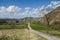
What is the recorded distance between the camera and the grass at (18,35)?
9.88 metres

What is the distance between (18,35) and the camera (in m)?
10.2

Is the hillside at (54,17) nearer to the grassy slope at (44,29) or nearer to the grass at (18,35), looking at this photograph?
the grassy slope at (44,29)

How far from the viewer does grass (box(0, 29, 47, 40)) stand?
32.4 ft

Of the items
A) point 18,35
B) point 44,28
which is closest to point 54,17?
point 44,28

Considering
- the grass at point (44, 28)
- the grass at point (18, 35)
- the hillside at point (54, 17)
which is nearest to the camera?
the grass at point (18, 35)

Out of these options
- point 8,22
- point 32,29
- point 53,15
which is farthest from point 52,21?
point 8,22

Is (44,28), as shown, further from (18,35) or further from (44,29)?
(18,35)

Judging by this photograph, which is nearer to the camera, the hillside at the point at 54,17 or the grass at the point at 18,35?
the grass at the point at 18,35

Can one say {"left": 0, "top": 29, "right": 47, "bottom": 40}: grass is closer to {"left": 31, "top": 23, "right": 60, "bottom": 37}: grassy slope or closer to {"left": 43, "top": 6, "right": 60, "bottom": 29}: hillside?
{"left": 31, "top": 23, "right": 60, "bottom": 37}: grassy slope

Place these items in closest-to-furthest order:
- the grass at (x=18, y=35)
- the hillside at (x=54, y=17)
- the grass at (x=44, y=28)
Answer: the grass at (x=18, y=35) < the hillside at (x=54, y=17) < the grass at (x=44, y=28)

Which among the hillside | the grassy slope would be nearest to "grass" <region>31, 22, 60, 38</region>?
the grassy slope

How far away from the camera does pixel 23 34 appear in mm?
10305

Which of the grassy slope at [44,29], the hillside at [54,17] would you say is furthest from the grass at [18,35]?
the hillside at [54,17]

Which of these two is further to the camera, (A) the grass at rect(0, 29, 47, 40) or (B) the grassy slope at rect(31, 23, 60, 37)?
(B) the grassy slope at rect(31, 23, 60, 37)
